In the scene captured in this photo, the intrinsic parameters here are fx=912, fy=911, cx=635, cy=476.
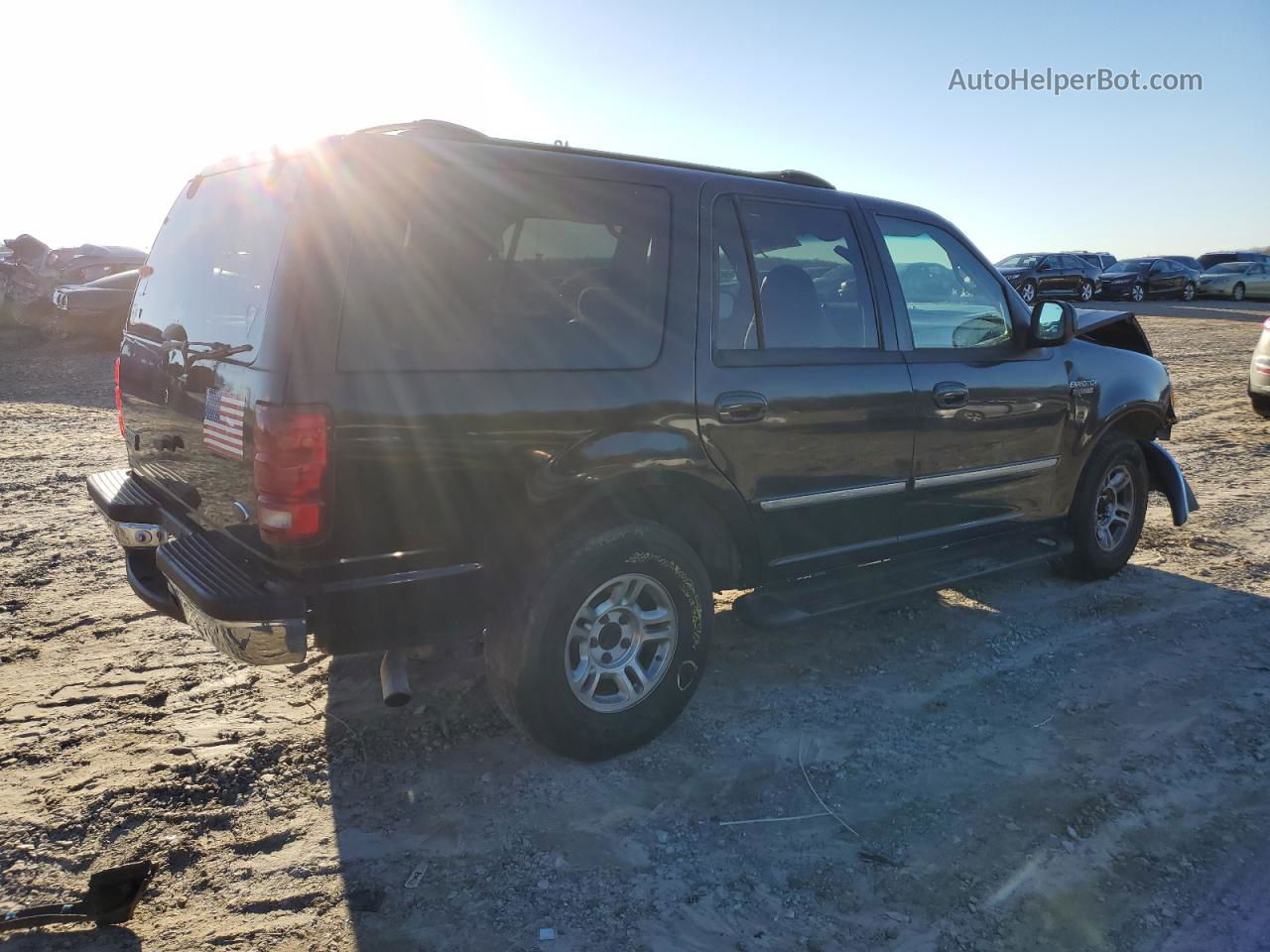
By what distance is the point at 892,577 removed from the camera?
13.3ft

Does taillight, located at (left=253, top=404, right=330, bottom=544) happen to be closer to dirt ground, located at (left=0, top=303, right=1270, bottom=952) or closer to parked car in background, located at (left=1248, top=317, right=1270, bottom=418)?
dirt ground, located at (left=0, top=303, right=1270, bottom=952)

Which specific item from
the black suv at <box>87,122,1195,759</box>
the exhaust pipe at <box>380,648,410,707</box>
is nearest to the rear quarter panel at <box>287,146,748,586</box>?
the black suv at <box>87,122,1195,759</box>

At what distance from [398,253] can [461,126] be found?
0.62m

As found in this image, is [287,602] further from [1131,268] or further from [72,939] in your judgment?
[1131,268]

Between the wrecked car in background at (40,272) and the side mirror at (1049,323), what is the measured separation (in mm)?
16472

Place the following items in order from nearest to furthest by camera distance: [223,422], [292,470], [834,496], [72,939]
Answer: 1. [72,939]
2. [292,470]
3. [223,422]
4. [834,496]

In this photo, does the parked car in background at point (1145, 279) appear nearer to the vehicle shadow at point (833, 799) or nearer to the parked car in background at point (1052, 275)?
the parked car in background at point (1052, 275)

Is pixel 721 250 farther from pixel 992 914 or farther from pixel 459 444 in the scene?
pixel 992 914

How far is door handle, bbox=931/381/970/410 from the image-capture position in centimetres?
408

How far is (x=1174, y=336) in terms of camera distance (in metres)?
18.9

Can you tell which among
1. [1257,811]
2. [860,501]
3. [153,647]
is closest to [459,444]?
[860,501]

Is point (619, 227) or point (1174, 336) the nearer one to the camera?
point (619, 227)

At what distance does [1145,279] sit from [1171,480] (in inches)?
1092

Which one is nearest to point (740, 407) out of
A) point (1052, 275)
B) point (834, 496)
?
point (834, 496)
